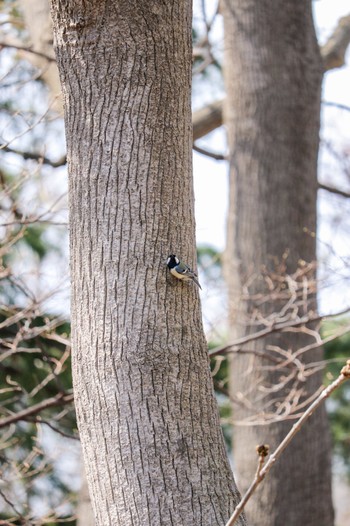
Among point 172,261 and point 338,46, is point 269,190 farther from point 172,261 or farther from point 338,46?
point 172,261

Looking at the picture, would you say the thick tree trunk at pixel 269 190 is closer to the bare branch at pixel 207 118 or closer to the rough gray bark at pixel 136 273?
the bare branch at pixel 207 118

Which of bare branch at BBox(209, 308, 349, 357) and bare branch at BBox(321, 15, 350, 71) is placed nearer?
bare branch at BBox(209, 308, 349, 357)

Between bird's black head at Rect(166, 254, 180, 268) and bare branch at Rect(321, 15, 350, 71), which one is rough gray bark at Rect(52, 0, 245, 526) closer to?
bird's black head at Rect(166, 254, 180, 268)

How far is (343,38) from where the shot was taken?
5.99m

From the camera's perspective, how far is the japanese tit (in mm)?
1927

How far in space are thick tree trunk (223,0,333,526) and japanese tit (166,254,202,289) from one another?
2.83 m

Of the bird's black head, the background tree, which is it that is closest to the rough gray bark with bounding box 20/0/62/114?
the background tree

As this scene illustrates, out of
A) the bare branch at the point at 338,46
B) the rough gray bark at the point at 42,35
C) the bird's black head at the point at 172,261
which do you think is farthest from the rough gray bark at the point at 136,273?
the bare branch at the point at 338,46

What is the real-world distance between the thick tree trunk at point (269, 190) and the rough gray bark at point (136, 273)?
111 inches

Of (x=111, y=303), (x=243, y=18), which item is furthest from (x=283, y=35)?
(x=111, y=303)

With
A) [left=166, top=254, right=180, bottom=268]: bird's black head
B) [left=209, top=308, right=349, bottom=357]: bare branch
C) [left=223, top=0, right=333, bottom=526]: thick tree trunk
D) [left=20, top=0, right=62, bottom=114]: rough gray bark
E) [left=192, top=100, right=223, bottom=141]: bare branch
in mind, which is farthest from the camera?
[left=192, top=100, right=223, bottom=141]: bare branch

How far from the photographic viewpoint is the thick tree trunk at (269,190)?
483 cm

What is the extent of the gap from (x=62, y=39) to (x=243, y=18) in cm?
350

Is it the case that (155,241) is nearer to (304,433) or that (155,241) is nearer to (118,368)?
(118,368)
